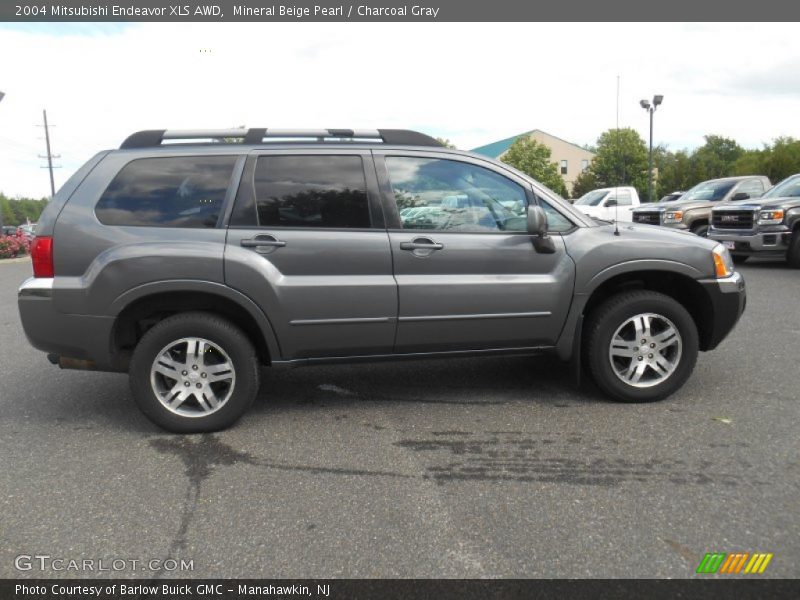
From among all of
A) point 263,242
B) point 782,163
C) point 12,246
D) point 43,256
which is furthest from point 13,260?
point 782,163

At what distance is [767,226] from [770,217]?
0.58 feet

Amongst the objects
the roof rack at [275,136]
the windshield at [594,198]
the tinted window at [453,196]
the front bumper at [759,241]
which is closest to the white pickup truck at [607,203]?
the windshield at [594,198]

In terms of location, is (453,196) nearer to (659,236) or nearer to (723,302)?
(659,236)

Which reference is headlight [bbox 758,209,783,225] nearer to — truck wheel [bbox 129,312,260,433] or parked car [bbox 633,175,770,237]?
parked car [bbox 633,175,770,237]

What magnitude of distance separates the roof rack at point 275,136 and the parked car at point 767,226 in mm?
8975

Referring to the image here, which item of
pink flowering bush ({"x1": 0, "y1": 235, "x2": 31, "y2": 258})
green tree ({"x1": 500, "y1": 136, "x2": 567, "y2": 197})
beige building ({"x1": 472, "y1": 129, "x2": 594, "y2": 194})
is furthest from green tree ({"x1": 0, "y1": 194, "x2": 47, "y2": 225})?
pink flowering bush ({"x1": 0, "y1": 235, "x2": 31, "y2": 258})

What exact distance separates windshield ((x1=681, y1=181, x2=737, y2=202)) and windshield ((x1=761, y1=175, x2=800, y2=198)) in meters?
2.39

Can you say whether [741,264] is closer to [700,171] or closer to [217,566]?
[217,566]

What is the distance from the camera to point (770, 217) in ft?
38.3

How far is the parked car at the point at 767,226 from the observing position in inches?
457

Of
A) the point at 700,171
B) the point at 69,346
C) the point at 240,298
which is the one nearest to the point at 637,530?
the point at 240,298

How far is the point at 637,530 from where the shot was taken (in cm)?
270

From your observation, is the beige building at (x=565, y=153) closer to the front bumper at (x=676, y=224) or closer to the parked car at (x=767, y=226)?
the front bumper at (x=676, y=224)

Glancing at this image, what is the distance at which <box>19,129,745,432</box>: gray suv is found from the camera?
12.5 ft
